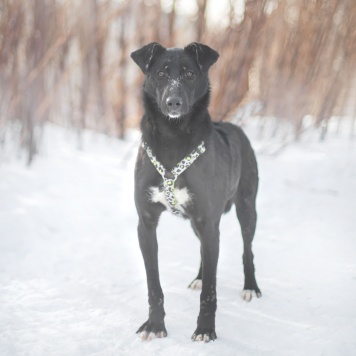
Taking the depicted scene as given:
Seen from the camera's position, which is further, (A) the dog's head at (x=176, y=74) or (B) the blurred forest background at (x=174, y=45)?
(B) the blurred forest background at (x=174, y=45)

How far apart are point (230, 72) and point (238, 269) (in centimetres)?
407

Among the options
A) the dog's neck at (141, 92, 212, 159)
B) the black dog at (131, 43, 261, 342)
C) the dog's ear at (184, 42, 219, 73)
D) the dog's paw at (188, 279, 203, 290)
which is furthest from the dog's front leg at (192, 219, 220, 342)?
the dog's ear at (184, 42, 219, 73)

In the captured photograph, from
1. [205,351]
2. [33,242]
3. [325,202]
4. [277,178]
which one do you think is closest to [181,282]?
[205,351]

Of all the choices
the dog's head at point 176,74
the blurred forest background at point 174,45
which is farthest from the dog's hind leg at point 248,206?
the blurred forest background at point 174,45

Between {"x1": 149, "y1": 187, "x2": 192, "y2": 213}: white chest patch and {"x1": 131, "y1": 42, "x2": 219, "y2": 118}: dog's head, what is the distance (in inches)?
20.3

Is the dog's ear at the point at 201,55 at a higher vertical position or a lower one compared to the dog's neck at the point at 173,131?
higher

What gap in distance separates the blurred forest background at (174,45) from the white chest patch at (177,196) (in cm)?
412

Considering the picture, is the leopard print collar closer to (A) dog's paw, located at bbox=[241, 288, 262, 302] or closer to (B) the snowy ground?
(B) the snowy ground

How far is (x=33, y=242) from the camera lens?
446 cm

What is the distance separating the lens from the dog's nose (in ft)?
8.99

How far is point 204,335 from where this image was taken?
2.77m

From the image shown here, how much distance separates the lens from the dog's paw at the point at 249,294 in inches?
135

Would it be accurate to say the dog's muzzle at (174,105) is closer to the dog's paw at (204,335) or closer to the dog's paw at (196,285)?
the dog's paw at (204,335)

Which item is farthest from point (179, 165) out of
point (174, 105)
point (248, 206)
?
point (248, 206)
